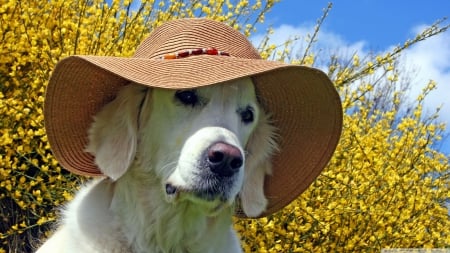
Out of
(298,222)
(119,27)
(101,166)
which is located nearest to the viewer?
(101,166)

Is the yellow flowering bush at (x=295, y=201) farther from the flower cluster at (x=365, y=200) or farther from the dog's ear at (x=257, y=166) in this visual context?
the dog's ear at (x=257, y=166)

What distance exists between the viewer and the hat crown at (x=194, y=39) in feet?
7.55

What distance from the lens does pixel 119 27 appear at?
4.62 meters

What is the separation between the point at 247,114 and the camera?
7.65ft

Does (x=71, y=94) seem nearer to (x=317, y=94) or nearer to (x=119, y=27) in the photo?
(x=317, y=94)

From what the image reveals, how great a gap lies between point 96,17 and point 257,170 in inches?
91.3

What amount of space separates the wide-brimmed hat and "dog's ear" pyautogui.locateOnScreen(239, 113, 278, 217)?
0.06 m

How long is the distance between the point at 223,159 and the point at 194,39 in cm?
48

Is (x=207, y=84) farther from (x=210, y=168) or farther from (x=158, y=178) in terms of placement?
(x=158, y=178)

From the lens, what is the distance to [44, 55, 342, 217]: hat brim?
2109 millimetres

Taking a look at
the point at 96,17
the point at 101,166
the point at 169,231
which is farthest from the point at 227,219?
the point at 96,17

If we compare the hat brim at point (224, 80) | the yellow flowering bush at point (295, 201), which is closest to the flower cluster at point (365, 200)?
the yellow flowering bush at point (295, 201)

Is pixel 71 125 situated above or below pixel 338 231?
above

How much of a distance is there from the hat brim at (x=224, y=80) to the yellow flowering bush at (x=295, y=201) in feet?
4.59
